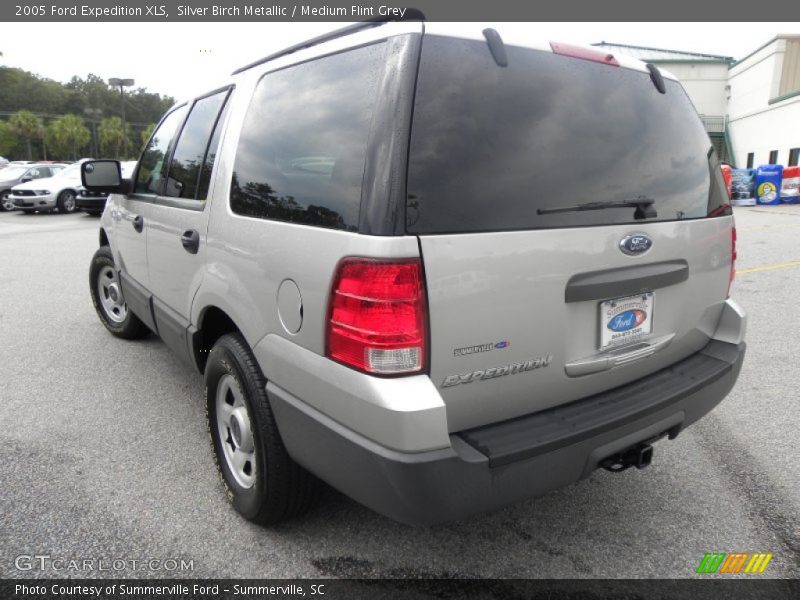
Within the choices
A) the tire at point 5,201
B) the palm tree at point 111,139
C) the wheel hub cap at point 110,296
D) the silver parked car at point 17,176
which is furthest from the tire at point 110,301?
the palm tree at point 111,139

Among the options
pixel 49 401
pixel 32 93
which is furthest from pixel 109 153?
pixel 49 401

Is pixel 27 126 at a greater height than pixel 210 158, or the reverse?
pixel 27 126

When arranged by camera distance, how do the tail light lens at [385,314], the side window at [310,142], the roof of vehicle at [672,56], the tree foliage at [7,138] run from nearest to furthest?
1. the tail light lens at [385,314]
2. the side window at [310,142]
3. the roof of vehicle at [672,56]
4. the tree foliage at [7,138]

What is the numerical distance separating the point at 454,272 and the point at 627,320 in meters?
0.83

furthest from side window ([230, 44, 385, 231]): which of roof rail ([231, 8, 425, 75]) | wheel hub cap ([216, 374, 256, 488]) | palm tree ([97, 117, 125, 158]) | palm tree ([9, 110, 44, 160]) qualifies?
palm tree ([97, 117, 125, 158])

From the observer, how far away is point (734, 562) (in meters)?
2.26

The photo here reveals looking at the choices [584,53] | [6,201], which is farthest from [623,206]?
[6,201]

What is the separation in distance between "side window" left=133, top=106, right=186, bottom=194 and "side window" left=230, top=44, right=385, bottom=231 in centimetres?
124

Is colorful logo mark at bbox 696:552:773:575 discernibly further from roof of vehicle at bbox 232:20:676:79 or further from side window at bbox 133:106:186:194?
side window at bbox 133:106:186:194

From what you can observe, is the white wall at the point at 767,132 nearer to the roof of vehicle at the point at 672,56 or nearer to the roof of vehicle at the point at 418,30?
the roof of vehicle at the point at 672,56

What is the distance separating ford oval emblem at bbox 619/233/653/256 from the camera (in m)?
2.09

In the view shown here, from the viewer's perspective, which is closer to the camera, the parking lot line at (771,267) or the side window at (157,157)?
the side window at (157,157)

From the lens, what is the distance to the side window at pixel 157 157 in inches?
139

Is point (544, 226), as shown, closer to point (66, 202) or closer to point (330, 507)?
point (330, 507)
